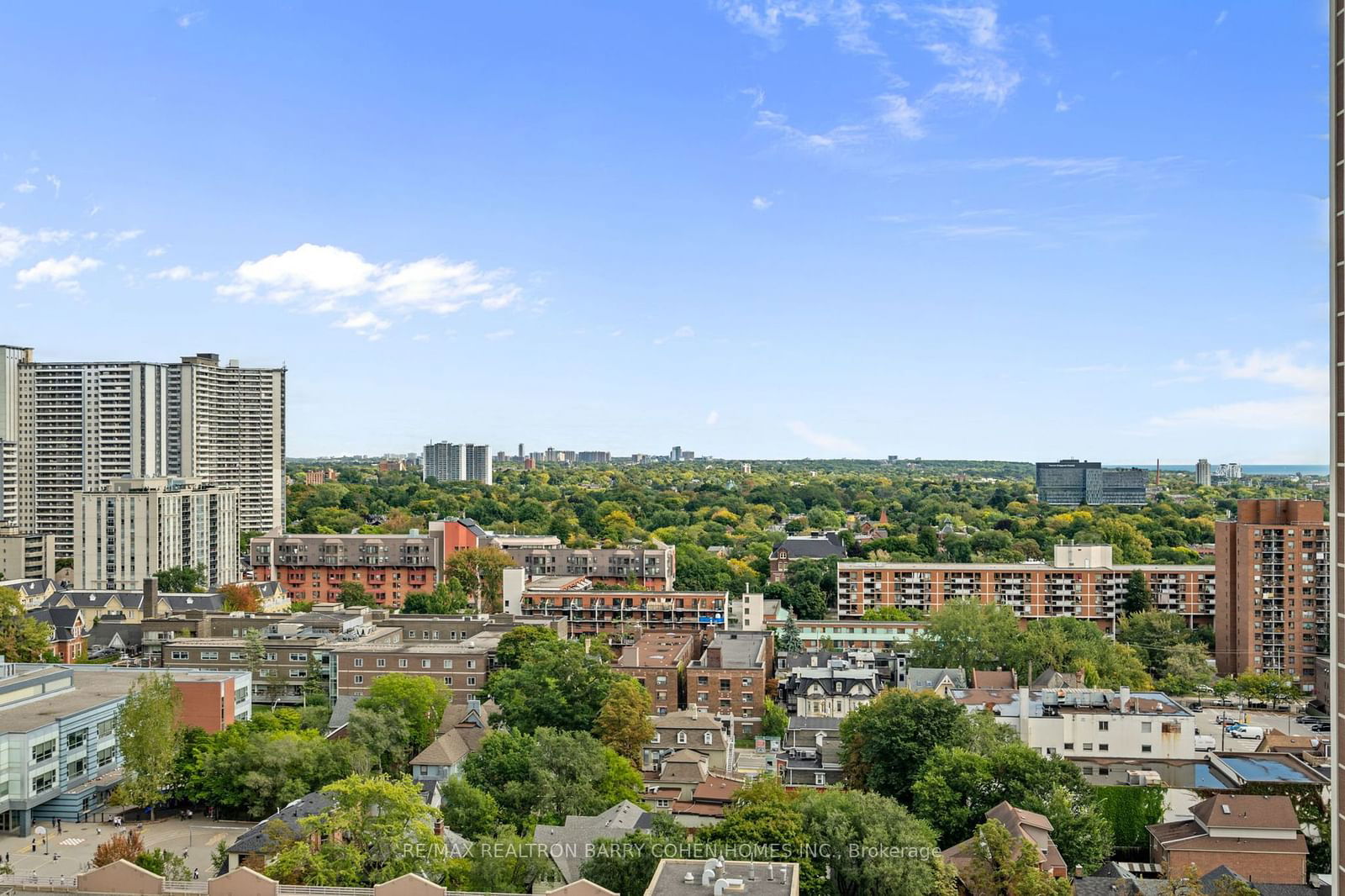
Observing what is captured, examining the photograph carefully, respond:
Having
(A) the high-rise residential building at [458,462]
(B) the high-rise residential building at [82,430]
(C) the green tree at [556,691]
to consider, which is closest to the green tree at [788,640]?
(C) the green tree at [556,691]

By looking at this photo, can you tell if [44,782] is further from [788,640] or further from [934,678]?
[788,640]

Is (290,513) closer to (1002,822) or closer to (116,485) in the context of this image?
(116,485)

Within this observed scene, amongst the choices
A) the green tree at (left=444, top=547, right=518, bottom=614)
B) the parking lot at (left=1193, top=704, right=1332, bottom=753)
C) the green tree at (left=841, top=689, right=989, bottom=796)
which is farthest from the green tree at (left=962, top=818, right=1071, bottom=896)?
the green tree at (left=444, top=547, right=518, bottom=614)

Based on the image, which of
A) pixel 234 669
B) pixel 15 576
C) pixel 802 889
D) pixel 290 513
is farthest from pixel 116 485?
pixel 802 889

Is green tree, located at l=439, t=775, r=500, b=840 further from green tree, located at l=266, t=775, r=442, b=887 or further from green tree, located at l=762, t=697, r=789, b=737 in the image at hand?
green tree, located at l=762, t=697, r=789, b=737

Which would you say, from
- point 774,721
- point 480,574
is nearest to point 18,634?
point 480,574

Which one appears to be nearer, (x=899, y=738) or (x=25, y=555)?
(x=899, y=738)
